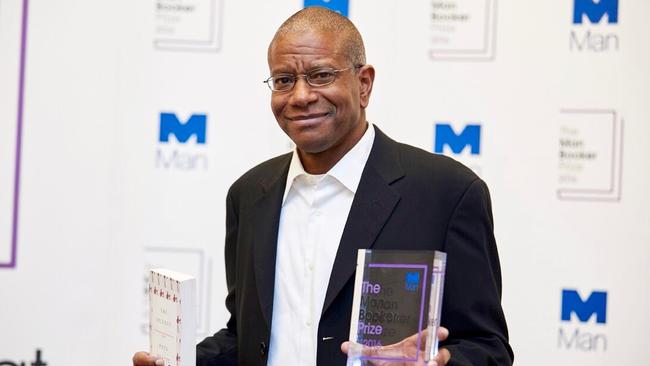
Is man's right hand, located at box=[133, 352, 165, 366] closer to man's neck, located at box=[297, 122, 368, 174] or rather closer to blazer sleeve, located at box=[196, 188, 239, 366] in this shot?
blazer sleeve, located at box=[196, 188, 239, 366]

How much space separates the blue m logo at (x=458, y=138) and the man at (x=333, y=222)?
0.92 m

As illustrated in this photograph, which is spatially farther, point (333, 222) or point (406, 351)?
point (333, 222)

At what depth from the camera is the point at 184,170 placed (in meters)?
3.23

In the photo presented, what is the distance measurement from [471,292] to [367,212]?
282 millimetres

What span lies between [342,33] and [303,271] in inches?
21.7

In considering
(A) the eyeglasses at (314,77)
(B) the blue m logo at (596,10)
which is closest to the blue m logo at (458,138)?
(B) the blue m logo at (596,10)

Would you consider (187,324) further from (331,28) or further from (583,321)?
(583,321)

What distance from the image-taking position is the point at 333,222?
6.81 feet

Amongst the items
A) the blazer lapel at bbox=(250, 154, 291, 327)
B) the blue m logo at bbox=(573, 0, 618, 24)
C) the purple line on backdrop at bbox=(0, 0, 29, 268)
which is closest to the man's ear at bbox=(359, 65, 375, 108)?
the blazer lapel at bbox=(250, 154, 291, 327)

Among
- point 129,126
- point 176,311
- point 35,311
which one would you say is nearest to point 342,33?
point 176,311

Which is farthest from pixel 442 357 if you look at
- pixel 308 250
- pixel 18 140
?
pixel 18 140

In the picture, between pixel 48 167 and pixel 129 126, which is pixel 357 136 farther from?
pixel 48 167

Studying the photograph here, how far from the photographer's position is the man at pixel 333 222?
76.2 inches

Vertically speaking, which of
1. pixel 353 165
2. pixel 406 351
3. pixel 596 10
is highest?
pixel 596 10
